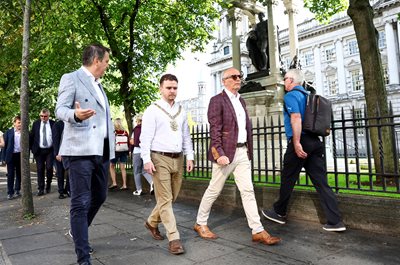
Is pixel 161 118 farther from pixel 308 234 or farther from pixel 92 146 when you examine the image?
pixel 308 234

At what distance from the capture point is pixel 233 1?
12.1 metres

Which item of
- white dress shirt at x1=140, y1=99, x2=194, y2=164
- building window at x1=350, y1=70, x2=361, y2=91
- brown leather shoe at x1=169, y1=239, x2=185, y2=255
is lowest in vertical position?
brown leather shoe at x1=169, y1=239, x2=185, y2=255

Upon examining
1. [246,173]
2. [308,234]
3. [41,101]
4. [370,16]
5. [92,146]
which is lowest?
[308,234]

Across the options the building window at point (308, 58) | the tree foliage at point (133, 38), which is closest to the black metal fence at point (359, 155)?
the tree foliage at point (133, 38)

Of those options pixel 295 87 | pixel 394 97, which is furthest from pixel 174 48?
pixel 394 97

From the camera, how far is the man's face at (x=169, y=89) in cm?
421

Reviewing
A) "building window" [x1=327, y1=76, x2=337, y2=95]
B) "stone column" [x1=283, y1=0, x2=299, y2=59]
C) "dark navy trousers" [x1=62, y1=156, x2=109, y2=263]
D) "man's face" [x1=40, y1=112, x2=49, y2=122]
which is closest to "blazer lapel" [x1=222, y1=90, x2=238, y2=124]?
"dark navy trousers" [x1=62, y1=156, x2=109, y2=263]

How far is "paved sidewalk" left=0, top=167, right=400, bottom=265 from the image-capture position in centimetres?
353

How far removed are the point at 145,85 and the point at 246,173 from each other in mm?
12453

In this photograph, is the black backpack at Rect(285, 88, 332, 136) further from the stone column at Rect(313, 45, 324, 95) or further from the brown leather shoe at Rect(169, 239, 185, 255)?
the stone column at Rect(313, 45, 324, 95)

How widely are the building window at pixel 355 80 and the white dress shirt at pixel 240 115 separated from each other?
49.8 m

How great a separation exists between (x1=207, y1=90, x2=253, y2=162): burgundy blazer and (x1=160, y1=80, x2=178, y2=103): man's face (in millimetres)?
543

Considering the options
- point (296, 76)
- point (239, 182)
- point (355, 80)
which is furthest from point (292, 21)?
point (355, 80)

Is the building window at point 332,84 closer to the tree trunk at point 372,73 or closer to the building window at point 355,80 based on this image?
the building window at point 355,80
